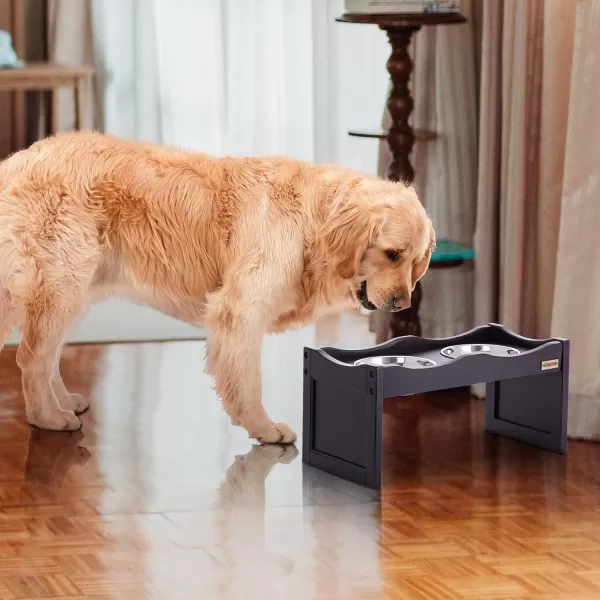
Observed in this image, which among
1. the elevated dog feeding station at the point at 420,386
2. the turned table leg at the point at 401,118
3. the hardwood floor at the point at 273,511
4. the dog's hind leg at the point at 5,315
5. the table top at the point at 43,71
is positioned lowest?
the hardwood floor at the point at 273,511

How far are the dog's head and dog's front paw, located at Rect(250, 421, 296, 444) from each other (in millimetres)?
464

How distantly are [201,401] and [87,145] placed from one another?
36.8 inches

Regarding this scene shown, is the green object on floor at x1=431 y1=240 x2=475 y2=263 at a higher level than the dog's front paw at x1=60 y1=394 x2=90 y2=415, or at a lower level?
higher

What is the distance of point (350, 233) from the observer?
314cm

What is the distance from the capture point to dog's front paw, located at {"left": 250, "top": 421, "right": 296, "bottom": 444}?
332 cm

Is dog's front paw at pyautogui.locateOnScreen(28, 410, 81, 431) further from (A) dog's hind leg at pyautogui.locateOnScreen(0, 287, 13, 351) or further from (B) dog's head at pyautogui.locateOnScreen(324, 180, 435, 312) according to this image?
(B) dog's head at pyautogui.locateOnScreen(324, 180, 435, 312)

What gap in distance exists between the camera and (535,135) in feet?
12.0

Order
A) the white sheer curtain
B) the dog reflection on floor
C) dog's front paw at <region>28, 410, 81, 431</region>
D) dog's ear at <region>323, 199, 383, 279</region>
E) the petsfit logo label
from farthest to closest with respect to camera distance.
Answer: the white sheer curtain < dog's front paw at <region>28, 410, 81, 431</region> < the petsfit logo label < dog's ear at <region>323, 199, 383, 279</region> < the dog reflection on floor

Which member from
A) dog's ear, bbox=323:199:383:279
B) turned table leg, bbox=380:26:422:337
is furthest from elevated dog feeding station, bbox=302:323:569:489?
turned table leg, bbox=380:26:422:337

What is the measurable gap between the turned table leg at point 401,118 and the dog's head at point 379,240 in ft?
2.34

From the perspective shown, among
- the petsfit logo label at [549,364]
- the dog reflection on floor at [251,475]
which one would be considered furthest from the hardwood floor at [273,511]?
the petsfit logo label at [549,364]

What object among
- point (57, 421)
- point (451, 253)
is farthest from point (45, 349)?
point (451, 253)

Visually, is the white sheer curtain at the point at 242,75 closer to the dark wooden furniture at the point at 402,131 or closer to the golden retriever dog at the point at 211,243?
the dark wooden furniture at the point at 402,131

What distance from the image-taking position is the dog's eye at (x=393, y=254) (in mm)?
3150
